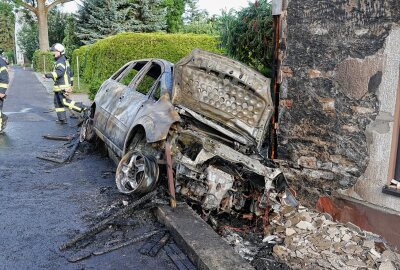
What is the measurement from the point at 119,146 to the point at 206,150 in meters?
1.92

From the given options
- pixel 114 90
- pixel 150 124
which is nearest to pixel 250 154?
pixel 150 124

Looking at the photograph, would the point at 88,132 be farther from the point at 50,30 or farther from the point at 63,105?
the point at 50,30

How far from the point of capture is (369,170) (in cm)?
466

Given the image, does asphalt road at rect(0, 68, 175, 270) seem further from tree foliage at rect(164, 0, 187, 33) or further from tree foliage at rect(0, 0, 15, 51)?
tree foliage at rect(0, 0, 15, 51)

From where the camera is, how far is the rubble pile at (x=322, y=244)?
4172mm

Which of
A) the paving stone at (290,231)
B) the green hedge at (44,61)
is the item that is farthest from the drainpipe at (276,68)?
the green hedge at (44,61)

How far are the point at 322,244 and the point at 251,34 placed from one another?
3.69 m

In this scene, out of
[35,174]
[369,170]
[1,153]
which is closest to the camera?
[369,170]

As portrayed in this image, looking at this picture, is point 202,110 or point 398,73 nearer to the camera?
point 398,73

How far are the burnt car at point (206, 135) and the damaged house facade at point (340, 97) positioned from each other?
49 centimetres

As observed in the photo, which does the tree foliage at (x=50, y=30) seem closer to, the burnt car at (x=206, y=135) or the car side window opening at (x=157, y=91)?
the car side window opening at (x=157, y=91)

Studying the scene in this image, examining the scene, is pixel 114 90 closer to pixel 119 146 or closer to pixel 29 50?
pixel 119 146

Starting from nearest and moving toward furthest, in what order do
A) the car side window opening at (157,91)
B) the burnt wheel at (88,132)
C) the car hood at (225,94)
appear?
the car hood at (225,94), the car side window opening at (157,91), the burnt wheel at (88,132)

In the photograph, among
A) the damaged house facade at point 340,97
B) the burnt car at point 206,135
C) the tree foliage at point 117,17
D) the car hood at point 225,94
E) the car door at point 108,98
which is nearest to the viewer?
the damaged house facade at point 340,97
